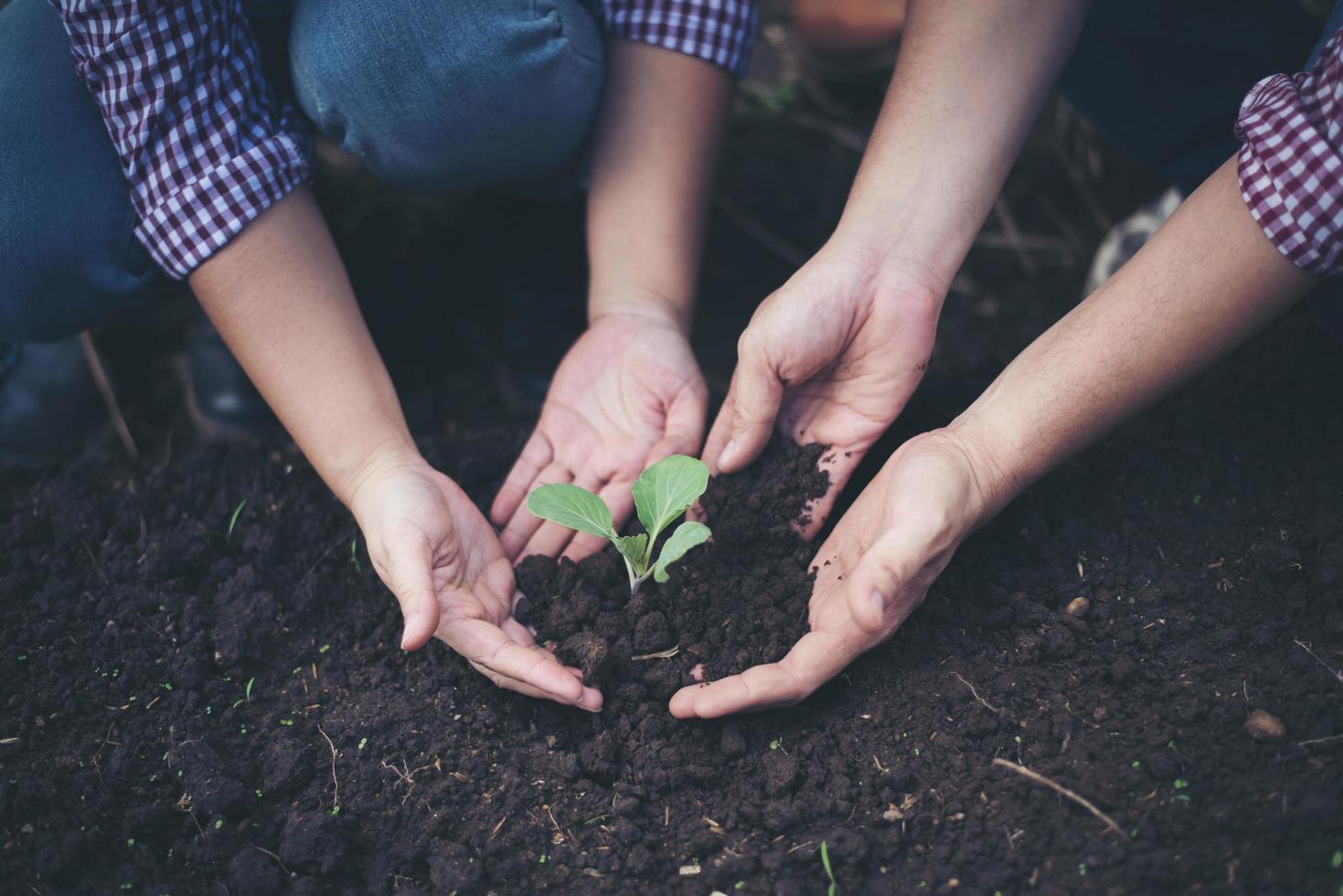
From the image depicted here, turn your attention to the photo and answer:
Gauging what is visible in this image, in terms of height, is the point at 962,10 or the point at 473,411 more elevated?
the point at 962,10

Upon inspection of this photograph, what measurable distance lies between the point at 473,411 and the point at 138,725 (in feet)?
3.98

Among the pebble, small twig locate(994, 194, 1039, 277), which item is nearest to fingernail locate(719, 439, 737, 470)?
the pebble

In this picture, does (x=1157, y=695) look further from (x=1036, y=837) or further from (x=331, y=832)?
(x=331, y=832)

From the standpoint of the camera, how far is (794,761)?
1.64 m

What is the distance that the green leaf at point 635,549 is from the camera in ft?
5.87

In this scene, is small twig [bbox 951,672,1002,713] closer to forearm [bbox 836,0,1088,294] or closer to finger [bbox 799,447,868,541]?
finger [bbox 799,447,868,541]

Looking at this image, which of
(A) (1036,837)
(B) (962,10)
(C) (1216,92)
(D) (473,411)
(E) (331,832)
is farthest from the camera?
(D) (473,411)

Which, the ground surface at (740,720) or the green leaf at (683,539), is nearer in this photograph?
the ground surface at (740,720)

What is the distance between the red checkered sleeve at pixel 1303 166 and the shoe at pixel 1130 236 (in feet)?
3.56

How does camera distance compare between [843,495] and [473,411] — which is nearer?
[843,495]

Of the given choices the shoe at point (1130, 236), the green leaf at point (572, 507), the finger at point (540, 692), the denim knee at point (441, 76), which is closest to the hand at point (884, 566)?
the finger at point (540, 692)

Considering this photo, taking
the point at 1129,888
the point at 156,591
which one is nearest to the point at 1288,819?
the point at 1129,888

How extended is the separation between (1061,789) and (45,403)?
2709 millimetres

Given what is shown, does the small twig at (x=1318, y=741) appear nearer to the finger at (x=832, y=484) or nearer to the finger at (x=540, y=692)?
the finger at (x=832, y=484)
